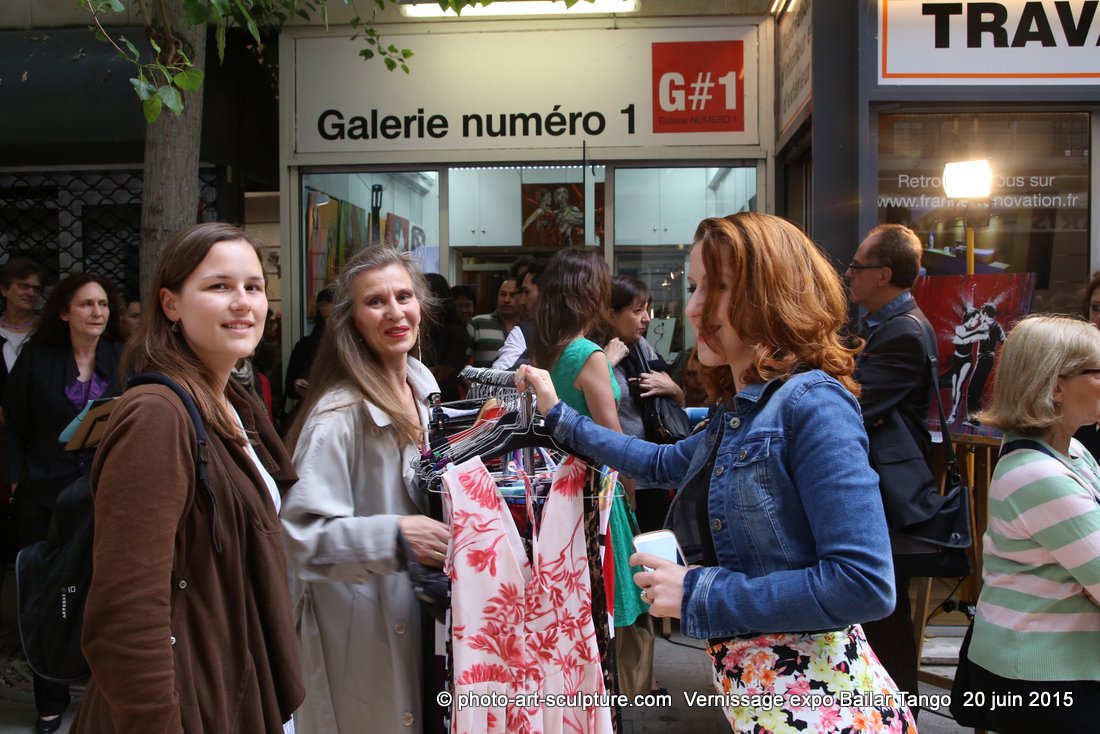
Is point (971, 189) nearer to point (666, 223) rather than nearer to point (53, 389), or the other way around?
point (666, 223)

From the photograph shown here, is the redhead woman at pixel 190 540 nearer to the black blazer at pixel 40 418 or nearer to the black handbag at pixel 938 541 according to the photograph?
the black handbag at pixel 938 541

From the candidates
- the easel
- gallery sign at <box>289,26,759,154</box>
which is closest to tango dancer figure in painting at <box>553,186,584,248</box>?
gallery sign at <box>289,26,759,154</box>

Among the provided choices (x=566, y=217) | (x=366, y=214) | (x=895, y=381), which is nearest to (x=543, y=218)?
(x=566, y=217)

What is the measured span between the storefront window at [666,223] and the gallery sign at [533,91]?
35cm

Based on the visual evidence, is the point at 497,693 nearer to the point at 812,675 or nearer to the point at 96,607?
the point at 812,675

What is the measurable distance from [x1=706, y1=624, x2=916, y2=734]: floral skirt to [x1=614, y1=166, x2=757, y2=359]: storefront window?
5.70 metres

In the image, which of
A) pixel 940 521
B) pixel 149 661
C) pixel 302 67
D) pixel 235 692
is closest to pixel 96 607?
pixel 149 661

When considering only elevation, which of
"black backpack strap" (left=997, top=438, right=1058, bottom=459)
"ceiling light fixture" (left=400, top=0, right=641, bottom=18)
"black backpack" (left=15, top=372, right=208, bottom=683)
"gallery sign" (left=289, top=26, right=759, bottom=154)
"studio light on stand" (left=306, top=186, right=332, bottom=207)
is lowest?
"black backpack" (left=15, top=372, right=208, bottom=683)

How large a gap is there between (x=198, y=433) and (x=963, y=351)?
4400 mm

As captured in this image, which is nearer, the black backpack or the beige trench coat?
the black backpack

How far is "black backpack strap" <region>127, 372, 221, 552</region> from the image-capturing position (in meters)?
1.65

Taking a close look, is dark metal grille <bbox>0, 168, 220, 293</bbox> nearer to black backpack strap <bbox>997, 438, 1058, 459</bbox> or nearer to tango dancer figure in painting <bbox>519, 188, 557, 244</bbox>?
tango dancer figure in painting <bbox>519, 188, 557, 244</bbox>

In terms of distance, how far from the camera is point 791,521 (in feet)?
5.17

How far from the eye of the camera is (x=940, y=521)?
10.5 ft
